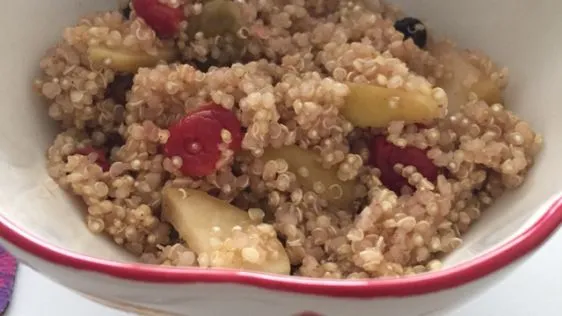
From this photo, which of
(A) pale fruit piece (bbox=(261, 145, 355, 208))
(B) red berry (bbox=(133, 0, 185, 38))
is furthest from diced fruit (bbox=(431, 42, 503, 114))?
(B) red berry (bbox=(133, 0, 185, 38))

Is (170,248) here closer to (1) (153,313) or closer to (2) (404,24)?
(1) (153,313)

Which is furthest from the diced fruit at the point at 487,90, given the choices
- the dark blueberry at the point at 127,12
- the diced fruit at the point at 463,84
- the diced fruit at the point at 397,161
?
the dark blueberry at the point at 127,12

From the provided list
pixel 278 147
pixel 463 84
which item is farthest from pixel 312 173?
pixel 463 84

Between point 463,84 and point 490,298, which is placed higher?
point 463,84

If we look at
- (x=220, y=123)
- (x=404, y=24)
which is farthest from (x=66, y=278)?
(x=404, y=24)

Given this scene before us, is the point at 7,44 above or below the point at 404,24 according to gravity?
below

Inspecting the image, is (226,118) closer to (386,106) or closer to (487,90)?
(386,106)
